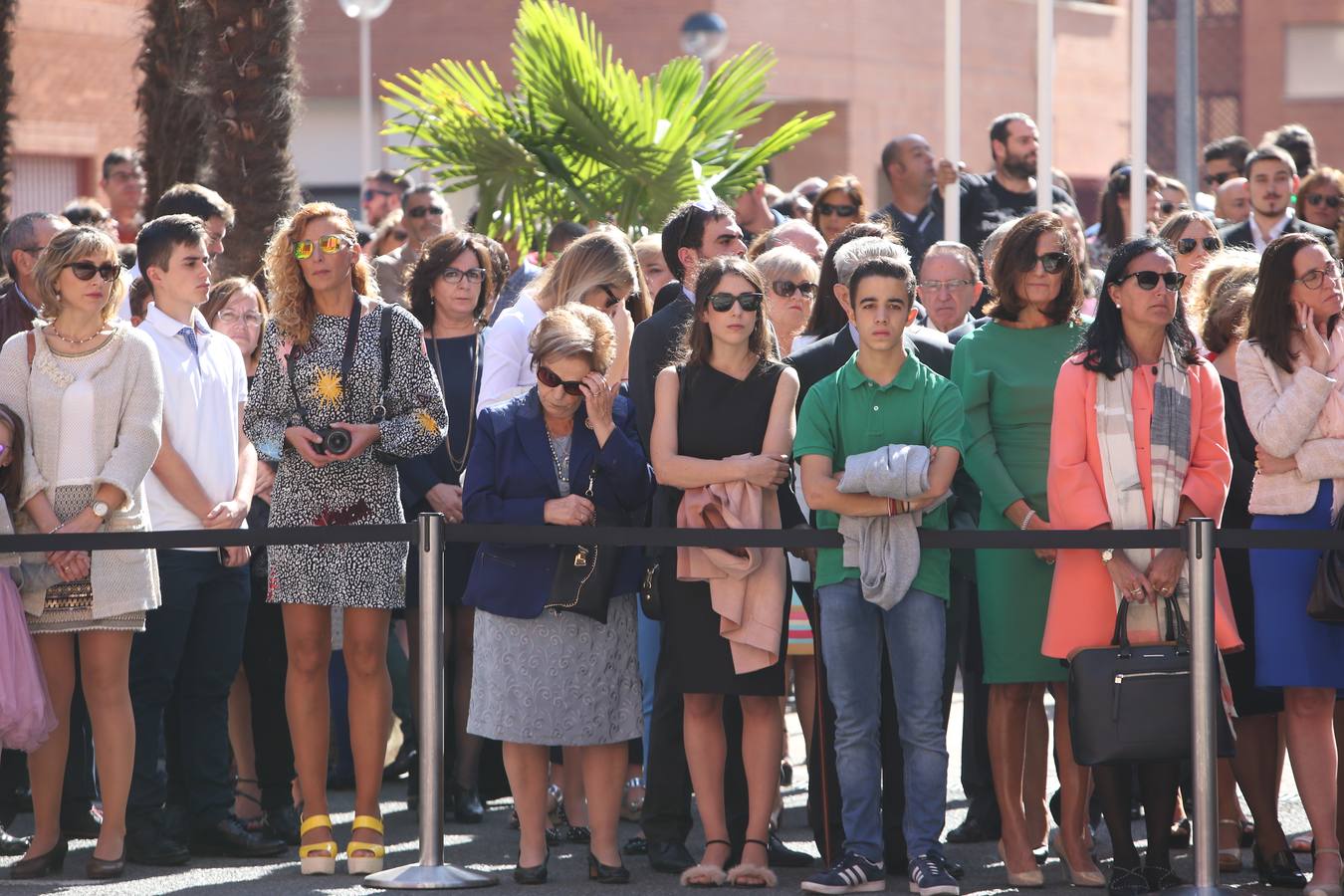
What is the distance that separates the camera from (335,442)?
710 centimetres

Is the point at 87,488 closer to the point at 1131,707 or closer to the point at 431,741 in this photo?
the point at 431,741

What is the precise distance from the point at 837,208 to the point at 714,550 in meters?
4.21

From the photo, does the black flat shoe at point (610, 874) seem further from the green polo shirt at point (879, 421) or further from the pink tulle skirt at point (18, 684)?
the pink tulle skirt at point (18, 684)

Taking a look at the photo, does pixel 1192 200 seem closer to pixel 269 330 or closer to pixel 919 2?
pixel 269 330

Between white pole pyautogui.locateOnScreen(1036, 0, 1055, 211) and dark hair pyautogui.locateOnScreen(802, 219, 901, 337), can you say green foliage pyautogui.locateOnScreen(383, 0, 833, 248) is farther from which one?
dark hair pyautogui.locateOnScreen(802, 219, 901, 337)

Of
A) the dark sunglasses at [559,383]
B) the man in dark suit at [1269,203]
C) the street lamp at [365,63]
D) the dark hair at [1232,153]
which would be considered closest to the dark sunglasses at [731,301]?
the dark sunglasses at [559,383]

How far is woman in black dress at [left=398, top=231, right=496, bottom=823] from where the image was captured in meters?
8.22

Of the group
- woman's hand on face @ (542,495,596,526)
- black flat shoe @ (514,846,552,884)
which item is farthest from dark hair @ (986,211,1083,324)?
black flat shoe @ (514,846,552,884)

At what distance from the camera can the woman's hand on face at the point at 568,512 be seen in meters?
6.91

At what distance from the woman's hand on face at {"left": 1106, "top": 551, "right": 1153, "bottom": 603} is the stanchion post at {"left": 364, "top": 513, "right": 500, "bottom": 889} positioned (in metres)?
2.20

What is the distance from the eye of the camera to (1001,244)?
725 cm

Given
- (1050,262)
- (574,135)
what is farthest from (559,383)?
(574,135)

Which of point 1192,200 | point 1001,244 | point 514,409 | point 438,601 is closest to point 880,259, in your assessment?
point 1001,244

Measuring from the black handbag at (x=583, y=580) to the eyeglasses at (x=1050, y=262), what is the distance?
1.77 meters
